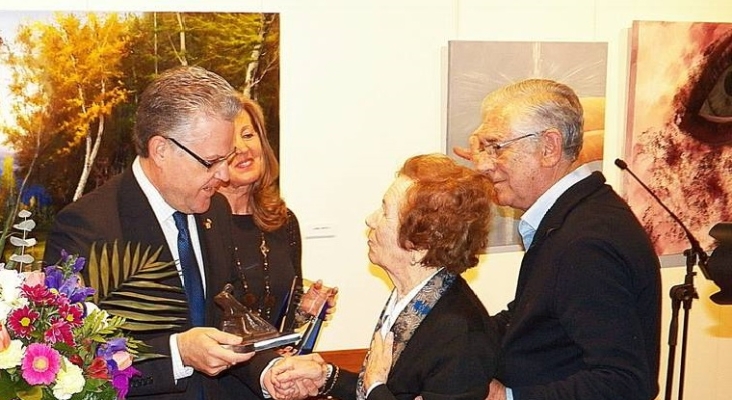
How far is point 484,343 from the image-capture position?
7.40 feet

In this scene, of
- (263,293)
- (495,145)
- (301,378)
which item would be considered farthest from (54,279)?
(263,293)

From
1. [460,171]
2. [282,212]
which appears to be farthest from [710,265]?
[282,212]

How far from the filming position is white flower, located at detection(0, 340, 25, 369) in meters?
1.52

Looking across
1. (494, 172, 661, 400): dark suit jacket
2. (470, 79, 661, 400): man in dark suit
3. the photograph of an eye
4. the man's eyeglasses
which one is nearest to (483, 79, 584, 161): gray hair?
(470, 79, 661, 400): man in dark suit

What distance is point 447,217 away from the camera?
7.64 feet

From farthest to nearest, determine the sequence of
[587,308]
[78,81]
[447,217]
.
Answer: [78,81], [447,217], [587,308]

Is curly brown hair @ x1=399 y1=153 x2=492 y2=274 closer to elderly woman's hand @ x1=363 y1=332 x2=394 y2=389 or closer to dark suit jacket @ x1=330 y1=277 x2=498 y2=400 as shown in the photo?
dark suit jacket @ x1=330 y1=277 x2=498 y2=400

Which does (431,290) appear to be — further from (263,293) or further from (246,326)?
(263,293)

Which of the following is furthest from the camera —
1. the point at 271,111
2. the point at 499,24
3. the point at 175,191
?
the point at 499,24

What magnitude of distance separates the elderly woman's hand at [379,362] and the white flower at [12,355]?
967 millimetres

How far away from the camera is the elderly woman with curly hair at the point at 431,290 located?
7.32 ft

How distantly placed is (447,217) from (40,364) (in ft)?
3.65

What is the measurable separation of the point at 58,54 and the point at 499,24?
199 cm

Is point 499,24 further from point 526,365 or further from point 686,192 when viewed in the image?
point 526,365
